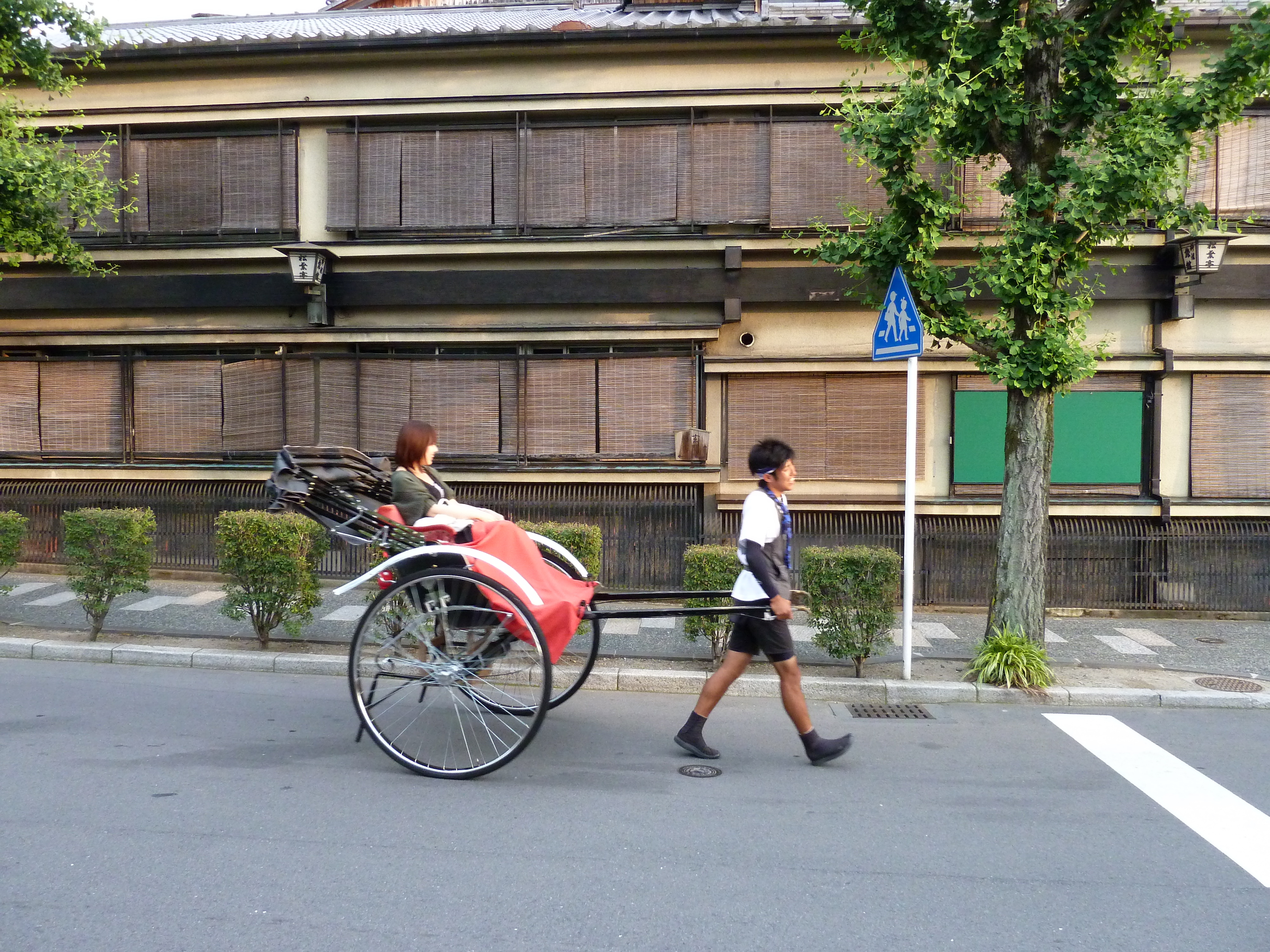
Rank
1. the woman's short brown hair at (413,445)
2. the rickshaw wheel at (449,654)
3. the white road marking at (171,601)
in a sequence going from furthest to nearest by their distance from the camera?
1. the white road marking at (171,601)
2. the woman's short brown hair at (413,445)
3. the rickshaw wheel at (449,654)

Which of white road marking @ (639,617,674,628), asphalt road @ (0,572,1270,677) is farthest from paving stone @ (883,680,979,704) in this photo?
white road marking @ (639,617,674,628)

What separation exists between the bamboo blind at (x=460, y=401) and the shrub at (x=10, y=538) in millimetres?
4408

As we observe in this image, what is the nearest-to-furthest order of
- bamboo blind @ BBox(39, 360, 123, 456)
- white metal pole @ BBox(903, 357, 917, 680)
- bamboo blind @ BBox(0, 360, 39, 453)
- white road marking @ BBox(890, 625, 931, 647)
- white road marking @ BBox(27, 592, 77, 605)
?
1. white metal pole @ BBox(903, 357, 917, 680)
2. white road marking @ BBox(890, 625, 931, 647)
3. white road marking @ BBox(27, 592, 77, 605)
4. bamboo blind @ BBox(39, 360, 123, 456)
5. bamboo blind @ BBox(0, 360, 39, 453)

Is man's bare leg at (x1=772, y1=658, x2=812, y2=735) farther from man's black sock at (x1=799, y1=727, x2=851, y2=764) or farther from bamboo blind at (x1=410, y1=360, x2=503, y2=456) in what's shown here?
bamboo blind at (x1=410, y1=360, x2=503, y2=456)

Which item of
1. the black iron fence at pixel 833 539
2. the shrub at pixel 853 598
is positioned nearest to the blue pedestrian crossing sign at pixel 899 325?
the shrub at pixel 853 598

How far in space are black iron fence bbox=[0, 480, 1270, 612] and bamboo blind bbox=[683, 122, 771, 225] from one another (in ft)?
11.3

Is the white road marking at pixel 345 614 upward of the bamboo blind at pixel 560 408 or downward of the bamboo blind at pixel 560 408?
downward

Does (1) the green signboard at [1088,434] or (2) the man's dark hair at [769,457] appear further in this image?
(1) the green signboard at [1088,434]

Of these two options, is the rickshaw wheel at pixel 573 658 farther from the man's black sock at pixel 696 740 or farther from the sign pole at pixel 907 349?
the sign pole at pixel 907 349

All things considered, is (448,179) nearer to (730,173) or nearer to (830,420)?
(730,173)

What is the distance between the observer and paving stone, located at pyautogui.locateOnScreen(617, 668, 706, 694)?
7.82m

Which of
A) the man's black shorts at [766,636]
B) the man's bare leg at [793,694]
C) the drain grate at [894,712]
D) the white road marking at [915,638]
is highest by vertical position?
the man's black shorts at [766,636]

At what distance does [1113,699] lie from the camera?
7555 mm

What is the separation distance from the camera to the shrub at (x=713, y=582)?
821 centimetres
